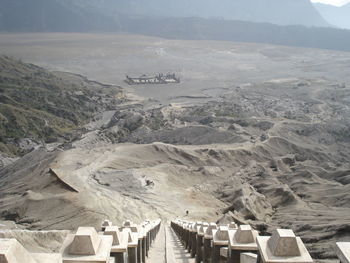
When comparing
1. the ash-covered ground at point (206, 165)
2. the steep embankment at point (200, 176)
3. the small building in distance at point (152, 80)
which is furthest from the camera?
the small building in distance at point (152, 80)

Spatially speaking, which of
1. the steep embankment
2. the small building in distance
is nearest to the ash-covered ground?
the steep embankment

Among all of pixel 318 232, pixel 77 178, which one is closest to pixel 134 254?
pixel 318 232

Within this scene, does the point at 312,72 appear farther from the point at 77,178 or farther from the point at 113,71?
the point at 77,178

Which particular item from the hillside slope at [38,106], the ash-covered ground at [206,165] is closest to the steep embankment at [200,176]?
the ash-covered ground at [206,165]

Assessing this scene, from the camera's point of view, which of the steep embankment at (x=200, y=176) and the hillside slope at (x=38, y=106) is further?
the hillside slope at (x=38, y=106)

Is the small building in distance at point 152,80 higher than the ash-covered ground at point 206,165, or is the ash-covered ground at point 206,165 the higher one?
the ash-covered ground at point 206,165

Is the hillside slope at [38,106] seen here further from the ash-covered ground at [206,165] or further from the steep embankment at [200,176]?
the steep embankment at [200,176]

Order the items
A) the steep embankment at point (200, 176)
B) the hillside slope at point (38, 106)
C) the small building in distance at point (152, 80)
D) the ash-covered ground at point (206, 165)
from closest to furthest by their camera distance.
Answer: the steep embankment at point (200, 176) < the ash-covered ground at point (206, 165) < the hillside slope at point (38, 106) < the small building in distance at point (152, 80)
